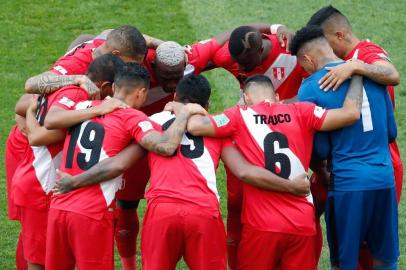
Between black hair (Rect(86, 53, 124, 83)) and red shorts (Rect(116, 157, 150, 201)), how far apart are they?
3.76ft

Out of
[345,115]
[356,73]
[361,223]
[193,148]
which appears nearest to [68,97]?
[193,148]

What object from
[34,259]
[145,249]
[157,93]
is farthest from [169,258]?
[157,93]

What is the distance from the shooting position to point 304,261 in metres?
7.24

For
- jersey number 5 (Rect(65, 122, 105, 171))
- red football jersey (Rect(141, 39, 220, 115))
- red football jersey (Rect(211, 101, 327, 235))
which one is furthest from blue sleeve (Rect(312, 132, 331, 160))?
red football jersey (Rect(141, 39, 220, 115))

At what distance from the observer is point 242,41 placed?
8.55 meters

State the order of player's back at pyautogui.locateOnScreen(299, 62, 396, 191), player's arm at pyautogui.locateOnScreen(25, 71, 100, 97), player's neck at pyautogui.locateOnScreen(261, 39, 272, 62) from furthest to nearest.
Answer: player's neck at pyautogui.locateOnScreen(261, 39, 272, 62) → player's arm at pyautogui.locateOnScreen(25, 71, 100, 97) → player's back at pyautogui.locateOnScreen(299, 62, 396, 191)

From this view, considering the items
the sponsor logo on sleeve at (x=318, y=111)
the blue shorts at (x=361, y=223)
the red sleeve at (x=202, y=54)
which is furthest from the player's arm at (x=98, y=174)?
the red sleeve at (x=202, y=54)

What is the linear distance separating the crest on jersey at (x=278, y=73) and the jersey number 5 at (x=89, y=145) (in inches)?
90.8

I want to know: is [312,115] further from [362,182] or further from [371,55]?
[371,55]

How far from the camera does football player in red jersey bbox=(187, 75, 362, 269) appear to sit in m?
7.21

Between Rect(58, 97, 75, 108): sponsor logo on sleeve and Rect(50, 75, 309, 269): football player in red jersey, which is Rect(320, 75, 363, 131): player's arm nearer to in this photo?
Rect(50, 75, 309, 269): football player in red jersey

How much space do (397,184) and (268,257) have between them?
154 cm

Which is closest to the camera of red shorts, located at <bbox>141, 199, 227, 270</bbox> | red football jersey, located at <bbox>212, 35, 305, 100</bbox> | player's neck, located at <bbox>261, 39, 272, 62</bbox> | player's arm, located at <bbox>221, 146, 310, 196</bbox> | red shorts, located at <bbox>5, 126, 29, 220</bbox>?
red shorts, located at <bbox>141, 199, 227, 270</bbox>

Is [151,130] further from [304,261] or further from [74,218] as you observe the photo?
[304,261]
